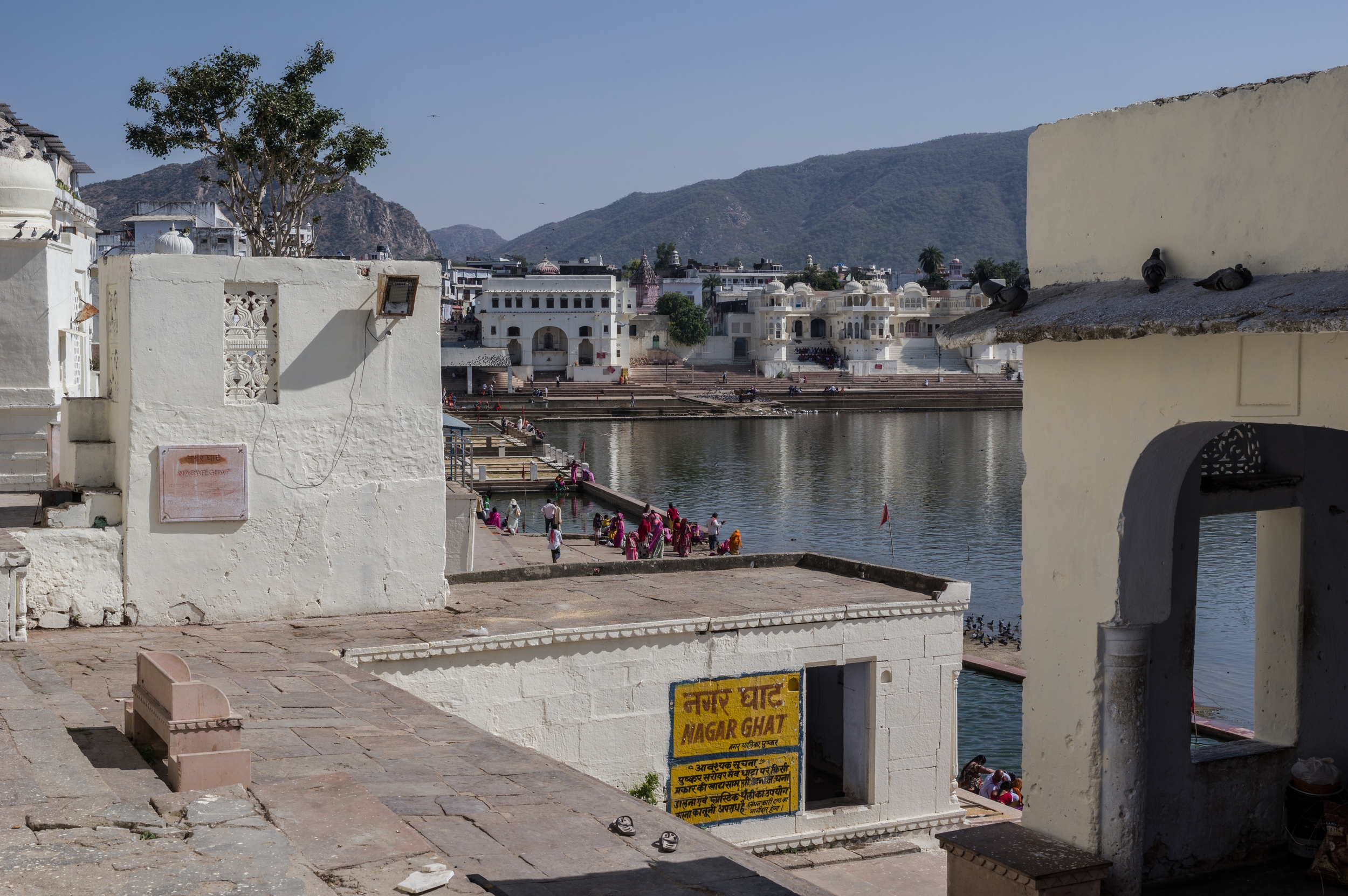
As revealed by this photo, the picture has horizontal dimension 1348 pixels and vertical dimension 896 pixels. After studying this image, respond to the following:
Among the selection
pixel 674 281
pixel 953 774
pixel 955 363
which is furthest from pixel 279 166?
pixel 674 281

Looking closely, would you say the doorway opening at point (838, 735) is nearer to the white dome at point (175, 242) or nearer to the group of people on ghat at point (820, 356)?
the white dome at point (175, 242)

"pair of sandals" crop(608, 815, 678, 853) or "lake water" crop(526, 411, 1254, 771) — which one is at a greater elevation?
"pair of sandals" crop(608, 815, 678, 853)

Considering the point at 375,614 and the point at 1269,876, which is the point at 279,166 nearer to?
the point at 375,614

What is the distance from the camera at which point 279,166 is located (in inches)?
879

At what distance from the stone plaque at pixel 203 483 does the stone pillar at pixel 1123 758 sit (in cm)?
610

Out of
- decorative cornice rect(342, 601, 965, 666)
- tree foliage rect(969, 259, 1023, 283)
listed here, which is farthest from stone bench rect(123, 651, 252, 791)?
tree foliage rect(969, 259, 1023, 283)

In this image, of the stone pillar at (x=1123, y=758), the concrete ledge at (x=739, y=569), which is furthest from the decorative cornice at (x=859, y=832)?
the stone pillar at (x=1123, y=758)

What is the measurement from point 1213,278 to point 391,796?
11.6ft

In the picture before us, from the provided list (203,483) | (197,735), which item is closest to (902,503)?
(203,483)

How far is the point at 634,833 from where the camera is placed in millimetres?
5098

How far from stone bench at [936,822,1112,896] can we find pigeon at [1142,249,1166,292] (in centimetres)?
188

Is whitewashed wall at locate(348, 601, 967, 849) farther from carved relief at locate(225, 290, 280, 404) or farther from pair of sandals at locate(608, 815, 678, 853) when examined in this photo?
pair of sandals at locate(608, 815, 678, 853)

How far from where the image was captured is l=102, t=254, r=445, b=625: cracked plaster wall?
325 inches

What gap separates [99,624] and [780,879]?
5.29 meters
